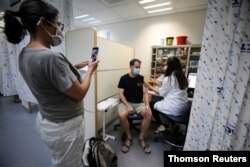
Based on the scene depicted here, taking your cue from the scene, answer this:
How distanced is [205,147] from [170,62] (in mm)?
1098

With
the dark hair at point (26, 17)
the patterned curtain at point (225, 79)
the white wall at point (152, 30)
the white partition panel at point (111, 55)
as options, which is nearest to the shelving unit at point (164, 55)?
the white wall at point (152, 30)

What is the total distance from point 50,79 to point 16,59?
11.7 ft

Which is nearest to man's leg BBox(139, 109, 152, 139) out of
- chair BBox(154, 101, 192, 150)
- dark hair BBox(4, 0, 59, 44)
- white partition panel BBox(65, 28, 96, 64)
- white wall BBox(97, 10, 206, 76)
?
chair BBox(154, 101, 192, 150)

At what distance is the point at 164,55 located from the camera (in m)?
3.32

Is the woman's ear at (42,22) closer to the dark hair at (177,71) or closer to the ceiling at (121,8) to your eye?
the dark hair at (177,71)

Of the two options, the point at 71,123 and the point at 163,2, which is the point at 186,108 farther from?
the point at 163,2

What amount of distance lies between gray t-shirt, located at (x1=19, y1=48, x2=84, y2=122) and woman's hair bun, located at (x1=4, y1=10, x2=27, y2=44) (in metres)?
0.15

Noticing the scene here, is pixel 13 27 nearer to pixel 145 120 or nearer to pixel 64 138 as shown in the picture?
pixel 64 138

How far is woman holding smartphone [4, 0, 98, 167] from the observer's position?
2.24 ft

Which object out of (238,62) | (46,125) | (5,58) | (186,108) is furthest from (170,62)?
(5,58)

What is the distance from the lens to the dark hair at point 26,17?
2.26 feet

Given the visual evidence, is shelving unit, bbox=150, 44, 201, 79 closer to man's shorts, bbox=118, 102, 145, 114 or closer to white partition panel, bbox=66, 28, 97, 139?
man's shorts, bbox=118, 102, 145, 114

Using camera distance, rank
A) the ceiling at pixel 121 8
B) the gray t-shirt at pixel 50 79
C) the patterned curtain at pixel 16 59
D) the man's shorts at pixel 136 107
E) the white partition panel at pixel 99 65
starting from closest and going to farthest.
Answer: the gray t-shirt at pixel 50 79 < the white partition panel at pixel 99 65 < the man's shorts at pixel 136 107 < the patterned curtain at pixel 16 59 < the ceiling at pixel 121 8

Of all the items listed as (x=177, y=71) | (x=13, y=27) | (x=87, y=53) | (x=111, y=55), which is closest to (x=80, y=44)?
(x=87, y=53)
